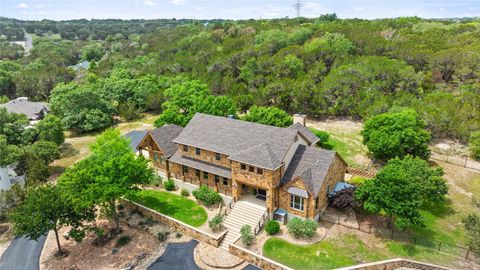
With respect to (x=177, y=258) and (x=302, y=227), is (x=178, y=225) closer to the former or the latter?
(x=177, y=258)

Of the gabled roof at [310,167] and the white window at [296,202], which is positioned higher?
the gabled roof at [310,167]

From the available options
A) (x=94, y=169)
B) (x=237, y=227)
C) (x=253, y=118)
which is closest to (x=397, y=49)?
(x=253, y=118)

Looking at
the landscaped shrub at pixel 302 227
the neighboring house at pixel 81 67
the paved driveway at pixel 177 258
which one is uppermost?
the neighboring house at pixel 81 67

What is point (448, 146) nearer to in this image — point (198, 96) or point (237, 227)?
point (237, 227)

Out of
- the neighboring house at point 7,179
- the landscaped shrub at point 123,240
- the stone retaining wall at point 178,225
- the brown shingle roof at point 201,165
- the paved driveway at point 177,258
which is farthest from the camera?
the neighboring house at point 7,179

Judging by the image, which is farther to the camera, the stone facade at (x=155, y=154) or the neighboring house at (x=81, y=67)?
the neighboring house at (x=81, y=67)

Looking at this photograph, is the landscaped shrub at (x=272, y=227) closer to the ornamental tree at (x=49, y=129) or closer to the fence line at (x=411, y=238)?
the fence line at (x=411, y=238)

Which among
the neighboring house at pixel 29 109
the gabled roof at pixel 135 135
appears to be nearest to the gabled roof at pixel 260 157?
the gabled roof at pixel 135 135
